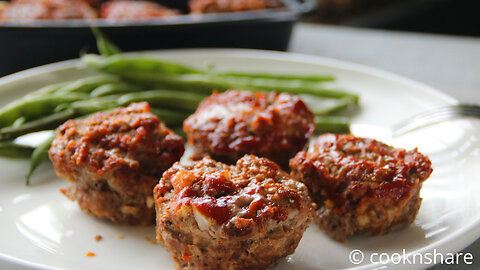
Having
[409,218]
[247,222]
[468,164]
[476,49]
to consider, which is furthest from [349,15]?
[247,222]

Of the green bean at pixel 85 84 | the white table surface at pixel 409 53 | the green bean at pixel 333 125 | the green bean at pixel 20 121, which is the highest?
the green bean at pixel 85 84

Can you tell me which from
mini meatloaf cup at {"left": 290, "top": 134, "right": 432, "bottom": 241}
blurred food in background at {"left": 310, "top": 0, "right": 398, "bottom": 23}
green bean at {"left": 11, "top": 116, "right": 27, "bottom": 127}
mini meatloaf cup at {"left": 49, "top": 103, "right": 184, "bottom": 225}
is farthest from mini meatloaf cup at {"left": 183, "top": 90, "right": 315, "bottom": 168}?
blurred food in background at {"left": 310, "top": 0, "right": 398, "bottom": 23}

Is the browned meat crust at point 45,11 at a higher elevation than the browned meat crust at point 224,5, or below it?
higher

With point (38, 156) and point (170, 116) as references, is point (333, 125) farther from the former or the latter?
point (38, 156)

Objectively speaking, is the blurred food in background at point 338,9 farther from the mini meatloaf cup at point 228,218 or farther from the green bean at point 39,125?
the mini meatloaf cup at point 228,218

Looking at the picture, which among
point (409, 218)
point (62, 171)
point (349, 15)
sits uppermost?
point (62, 171)

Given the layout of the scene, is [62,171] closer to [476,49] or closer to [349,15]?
[476,49]

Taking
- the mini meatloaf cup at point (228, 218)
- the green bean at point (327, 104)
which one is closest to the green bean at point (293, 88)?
the green bean at point (327, 104)

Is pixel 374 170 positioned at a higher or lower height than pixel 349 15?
higher
